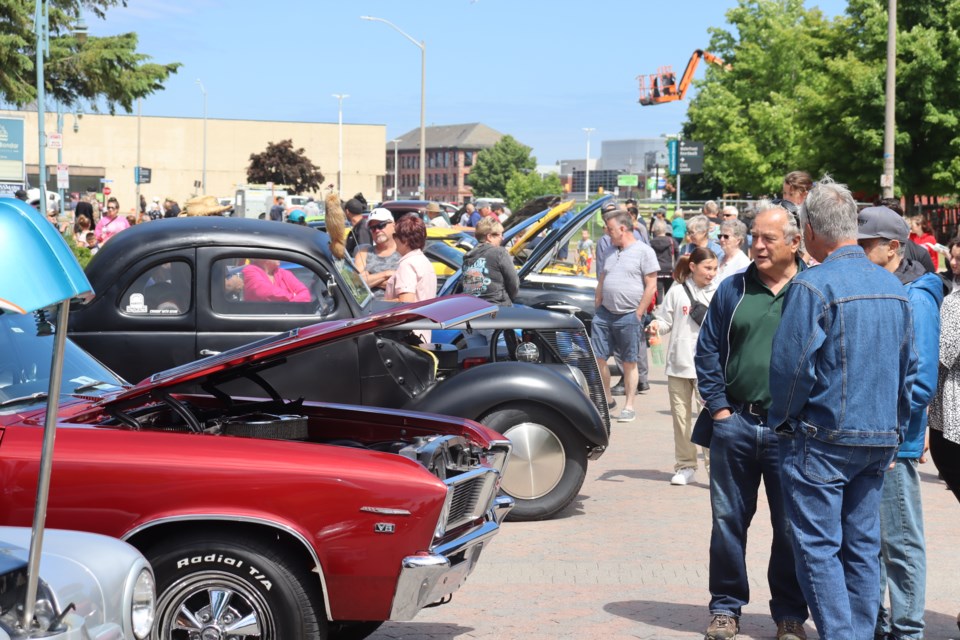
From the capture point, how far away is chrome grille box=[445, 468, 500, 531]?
484cm

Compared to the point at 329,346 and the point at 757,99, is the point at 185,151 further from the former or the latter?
the point at 329,346

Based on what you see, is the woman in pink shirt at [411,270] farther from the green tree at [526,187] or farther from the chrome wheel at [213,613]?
the green tree at [526,187]

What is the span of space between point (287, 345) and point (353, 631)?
135 cm

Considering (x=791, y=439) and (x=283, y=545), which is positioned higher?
(x=791, y=439)

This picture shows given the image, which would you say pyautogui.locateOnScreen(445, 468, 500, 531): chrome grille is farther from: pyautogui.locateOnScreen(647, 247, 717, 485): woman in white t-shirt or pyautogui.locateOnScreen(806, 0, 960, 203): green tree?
pyautogui.locateOnScreen(806, 0, 960, 203): green tree

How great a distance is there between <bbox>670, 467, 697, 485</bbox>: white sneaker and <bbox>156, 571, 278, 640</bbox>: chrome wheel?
5.33 meters

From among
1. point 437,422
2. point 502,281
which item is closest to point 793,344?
point 437,422

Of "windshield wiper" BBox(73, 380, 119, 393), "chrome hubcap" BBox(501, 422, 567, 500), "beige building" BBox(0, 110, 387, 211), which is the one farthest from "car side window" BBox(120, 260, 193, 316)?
"beige building" BBox(0, 110, 387, 211)

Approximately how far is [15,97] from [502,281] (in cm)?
2007

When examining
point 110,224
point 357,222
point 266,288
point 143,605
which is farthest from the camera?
point 110,224

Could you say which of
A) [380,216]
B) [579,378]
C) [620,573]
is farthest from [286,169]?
[620,573]

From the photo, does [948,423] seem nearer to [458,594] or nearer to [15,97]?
[458,594]

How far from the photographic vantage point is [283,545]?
15.0 ft

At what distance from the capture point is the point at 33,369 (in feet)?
17.9
